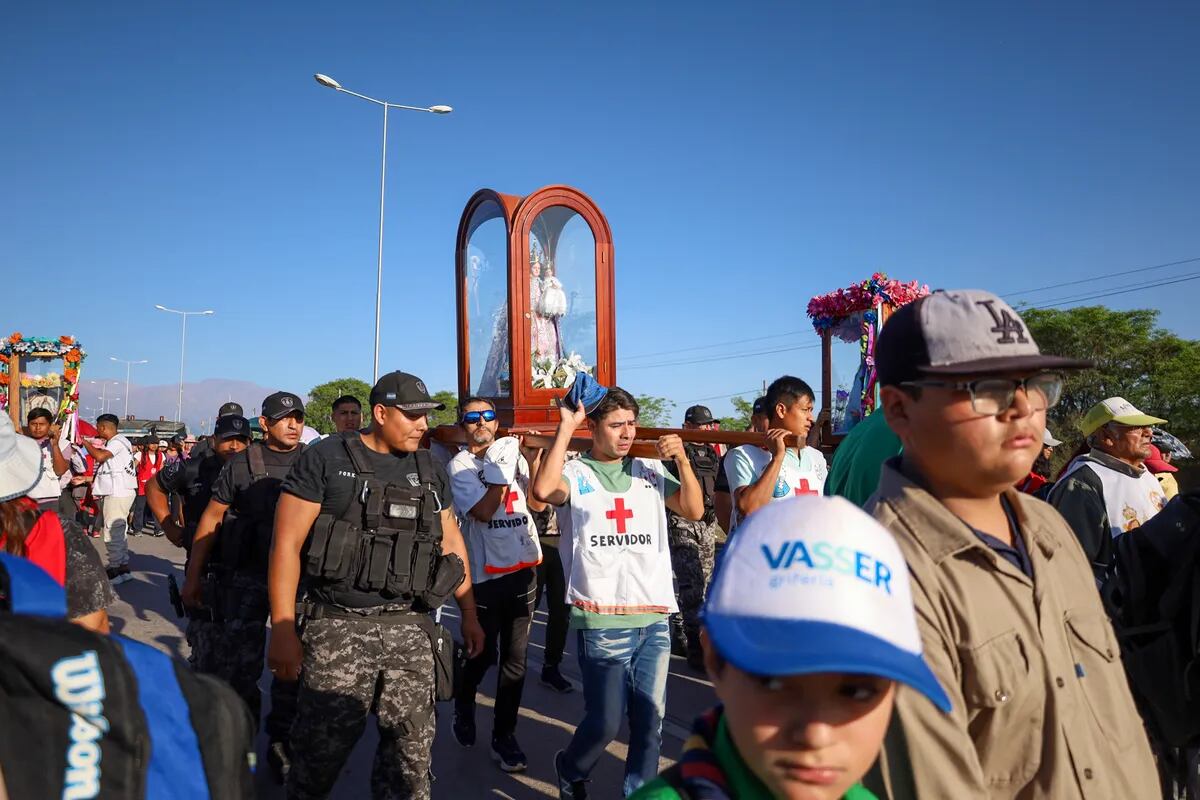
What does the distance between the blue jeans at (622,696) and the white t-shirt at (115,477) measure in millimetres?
10129

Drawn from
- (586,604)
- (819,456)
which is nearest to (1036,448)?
(586,604)

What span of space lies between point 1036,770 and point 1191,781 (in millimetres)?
2030

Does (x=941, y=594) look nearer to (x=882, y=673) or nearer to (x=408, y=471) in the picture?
(x=882, y=673)

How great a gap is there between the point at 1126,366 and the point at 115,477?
3126cm

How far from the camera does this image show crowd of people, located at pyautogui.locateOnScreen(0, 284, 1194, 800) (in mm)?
1084

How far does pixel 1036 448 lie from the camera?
1.50m

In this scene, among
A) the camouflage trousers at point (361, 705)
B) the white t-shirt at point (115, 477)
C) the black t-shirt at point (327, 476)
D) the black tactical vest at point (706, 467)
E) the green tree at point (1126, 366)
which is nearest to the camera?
the camouflage trousers at point (361, 705)

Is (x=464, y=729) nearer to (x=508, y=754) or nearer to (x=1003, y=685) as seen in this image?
(x=508, y=754)

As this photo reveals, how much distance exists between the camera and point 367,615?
3395mm

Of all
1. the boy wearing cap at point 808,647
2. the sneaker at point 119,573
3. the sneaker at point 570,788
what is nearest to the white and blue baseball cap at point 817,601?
the boy wearing cap at point 808,647

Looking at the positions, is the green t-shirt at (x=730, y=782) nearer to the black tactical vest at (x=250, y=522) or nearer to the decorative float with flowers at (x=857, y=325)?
the black tactical vest at (x=250, y=522)

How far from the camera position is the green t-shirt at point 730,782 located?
1.14 meters

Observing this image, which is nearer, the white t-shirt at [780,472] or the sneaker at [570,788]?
the sneaker at [570,788]

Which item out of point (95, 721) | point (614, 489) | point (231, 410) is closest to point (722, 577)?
point (95, 721)
